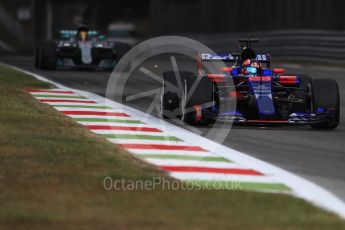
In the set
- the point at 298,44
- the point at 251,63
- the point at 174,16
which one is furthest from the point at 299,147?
the point at 174,16

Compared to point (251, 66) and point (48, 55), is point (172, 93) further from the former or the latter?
point (48, 55)

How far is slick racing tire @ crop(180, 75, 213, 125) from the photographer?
39.7 ft

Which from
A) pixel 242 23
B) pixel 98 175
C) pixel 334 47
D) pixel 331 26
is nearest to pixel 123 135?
pixel 98 175

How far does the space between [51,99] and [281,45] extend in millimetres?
19268

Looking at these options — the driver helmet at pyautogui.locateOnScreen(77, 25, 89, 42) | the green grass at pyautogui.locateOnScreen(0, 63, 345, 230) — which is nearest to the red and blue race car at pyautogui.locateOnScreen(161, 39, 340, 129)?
the green grass at pyautogui.locateOnScreen(0, 63, 345, 230)

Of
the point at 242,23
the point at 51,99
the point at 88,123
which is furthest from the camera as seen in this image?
the point at 242,23

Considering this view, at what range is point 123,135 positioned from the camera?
427 inches

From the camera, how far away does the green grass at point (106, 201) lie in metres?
6.09

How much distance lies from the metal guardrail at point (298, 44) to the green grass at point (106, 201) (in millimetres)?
20712

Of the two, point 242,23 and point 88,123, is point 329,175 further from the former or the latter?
point 242,23

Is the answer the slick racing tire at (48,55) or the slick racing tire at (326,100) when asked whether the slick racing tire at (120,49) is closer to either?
the slick racing tire at (48,55)

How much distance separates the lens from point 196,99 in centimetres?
1217

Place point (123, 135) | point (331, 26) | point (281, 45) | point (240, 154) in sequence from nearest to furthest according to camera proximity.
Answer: point (240, 154) → point (123, 135) → point (331, 26) → point (281, 45)

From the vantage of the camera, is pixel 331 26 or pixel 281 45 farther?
pixel 281 45
